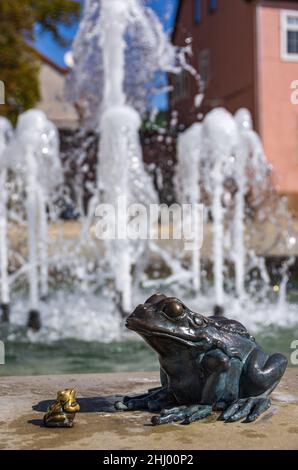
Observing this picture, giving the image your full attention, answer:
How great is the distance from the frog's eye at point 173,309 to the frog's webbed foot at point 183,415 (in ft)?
1.20

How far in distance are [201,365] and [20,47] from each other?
2309cm

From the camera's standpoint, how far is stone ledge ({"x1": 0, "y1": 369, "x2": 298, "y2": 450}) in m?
2.48

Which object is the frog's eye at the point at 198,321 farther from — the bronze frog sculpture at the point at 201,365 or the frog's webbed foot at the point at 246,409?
the frog's webbed foot at the point at 246,409

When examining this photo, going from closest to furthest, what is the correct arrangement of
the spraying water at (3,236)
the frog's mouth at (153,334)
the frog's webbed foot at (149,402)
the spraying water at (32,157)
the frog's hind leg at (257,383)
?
the frog's mouth at (153,334), the frog's hind leg at (257,383), the frog's webbed foot at (149,402), the spraying water at (32,157), the spraying water at (3,236)

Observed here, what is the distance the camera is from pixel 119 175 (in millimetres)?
7758

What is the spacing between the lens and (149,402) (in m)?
2.95

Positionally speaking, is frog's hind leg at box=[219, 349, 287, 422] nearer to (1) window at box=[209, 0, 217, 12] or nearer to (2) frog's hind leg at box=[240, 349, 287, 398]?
(2) frog's hind leg at box=[240, 349, 287, 398]

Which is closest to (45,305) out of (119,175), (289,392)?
(119,175)

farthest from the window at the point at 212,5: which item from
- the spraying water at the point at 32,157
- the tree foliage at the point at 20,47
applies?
the spraying water at the point at 32,157

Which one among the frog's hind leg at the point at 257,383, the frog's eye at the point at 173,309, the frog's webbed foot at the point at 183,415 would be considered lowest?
the frog's webbed foot at the point at 183,415

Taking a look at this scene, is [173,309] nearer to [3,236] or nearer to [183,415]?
[183,415]

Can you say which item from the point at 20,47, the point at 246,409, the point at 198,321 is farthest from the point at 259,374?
the point at 20,47

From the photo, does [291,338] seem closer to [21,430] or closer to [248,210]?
[21,430]

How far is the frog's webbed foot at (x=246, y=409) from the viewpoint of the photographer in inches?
108
